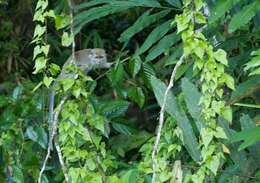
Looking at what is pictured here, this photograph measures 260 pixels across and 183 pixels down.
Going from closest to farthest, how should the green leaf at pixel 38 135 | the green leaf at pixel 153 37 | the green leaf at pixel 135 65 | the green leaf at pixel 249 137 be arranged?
the green leaf at pixel 249 137 → the green leaf at pixel 153 37 → the green leaf at pixel 135 65 → the green leaf at pixel 38 135

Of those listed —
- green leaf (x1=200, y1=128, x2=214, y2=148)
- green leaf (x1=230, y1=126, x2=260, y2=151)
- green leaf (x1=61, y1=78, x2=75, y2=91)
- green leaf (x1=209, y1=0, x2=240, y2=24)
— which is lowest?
green leaf (x1=230, y1=126, x2=260, y2=151)

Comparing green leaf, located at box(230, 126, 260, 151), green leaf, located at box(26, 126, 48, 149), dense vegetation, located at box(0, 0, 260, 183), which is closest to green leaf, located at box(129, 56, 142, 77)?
dense vegetation, located at box(0, 0, 260, 183)

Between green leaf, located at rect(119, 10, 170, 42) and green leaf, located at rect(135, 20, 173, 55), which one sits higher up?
green leaf, located at rect(119, 10, 170, 42)

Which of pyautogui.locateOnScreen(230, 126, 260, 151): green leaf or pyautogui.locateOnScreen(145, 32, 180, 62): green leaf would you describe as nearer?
pyautogui.locateOnScreen(230, 126, 260, 151): green leaf

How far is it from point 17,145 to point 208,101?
110cm

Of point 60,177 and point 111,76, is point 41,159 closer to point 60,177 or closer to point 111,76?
point 60,177

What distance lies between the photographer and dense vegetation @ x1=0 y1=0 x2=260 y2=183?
1.37m

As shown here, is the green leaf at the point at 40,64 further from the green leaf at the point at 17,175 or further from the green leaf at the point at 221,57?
the green leaf at the point at 17,175

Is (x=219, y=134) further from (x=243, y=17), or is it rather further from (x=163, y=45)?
(x=163, y=45)

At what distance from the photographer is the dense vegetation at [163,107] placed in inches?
54.1

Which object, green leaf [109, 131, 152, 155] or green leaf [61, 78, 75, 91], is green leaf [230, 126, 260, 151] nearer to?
green leaf [61, 78, 75, 91]

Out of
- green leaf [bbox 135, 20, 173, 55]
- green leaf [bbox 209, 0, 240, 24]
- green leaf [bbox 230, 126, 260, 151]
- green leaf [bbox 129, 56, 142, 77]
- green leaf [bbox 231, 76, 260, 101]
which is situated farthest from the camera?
green leaf [bbox 129, 56, 142, 77]

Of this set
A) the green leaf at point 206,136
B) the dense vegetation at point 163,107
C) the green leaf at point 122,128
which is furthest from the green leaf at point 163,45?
the green leaf at point 122,128

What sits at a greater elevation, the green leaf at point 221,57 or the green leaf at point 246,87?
the green leaf at point 221,57
